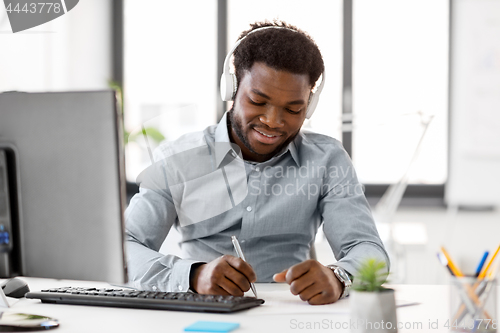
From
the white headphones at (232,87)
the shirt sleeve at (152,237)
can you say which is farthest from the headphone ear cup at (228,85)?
the shirt sleeve at (152,237)

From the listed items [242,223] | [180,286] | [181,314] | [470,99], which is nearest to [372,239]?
[242,223]

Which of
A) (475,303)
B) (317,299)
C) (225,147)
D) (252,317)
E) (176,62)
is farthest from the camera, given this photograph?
(176,62)

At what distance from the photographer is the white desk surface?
29.7 inches

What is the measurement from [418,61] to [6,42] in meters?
2.15

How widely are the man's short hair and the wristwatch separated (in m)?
0.49

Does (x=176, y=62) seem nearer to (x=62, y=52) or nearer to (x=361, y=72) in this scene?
(x=62, y=52)

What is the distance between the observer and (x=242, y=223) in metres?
1.33

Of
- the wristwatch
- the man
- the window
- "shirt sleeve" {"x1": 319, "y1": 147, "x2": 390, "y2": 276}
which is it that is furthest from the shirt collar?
the window

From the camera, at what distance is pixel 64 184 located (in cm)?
77

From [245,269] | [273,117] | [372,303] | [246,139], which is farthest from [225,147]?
[372,303]

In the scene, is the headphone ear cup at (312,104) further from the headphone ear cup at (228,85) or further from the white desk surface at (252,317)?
the white desk surface at (252,317)

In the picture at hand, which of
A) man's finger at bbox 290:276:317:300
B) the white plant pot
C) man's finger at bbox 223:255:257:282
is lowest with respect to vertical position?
man's finger at bbox 290:276:317:300

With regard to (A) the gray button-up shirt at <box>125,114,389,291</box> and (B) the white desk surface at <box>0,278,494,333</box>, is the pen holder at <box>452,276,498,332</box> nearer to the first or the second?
(B) the white desk surface at <box>0,278,494,333</box>

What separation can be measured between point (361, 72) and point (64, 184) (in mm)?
2555
